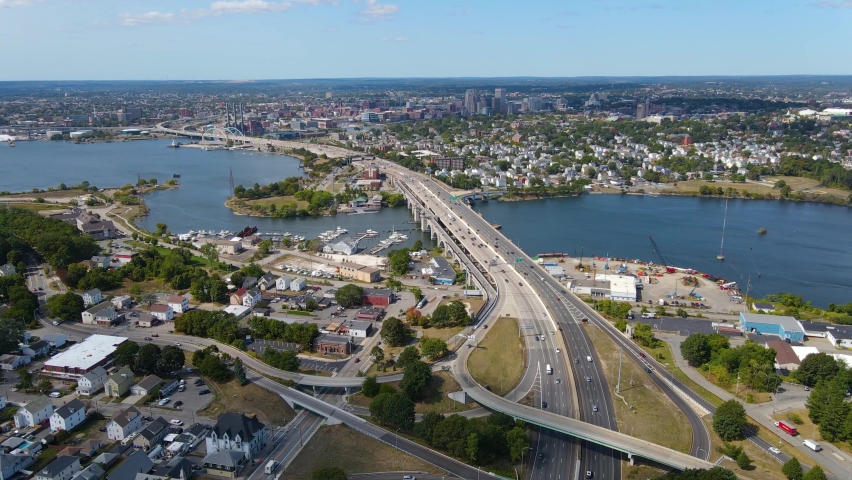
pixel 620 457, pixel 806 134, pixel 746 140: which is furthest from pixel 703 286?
pixel 806 134

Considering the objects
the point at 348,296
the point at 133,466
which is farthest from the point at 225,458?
the point at 348,296

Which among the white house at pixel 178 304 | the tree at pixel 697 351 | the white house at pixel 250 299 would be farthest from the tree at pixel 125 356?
the tree at pixel 697 351

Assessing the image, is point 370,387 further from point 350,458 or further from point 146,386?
point 146,386

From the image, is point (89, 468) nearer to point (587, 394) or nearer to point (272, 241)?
point (587, 394)

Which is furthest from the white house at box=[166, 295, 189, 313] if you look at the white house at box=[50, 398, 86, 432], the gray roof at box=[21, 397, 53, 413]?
the white house at box=[50, 398, 86, 432]

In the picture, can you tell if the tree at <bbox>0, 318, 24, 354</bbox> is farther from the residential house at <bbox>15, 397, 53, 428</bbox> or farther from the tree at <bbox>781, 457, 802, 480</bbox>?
the tree at <bbox>781, 457, 802, 480</bbox>
